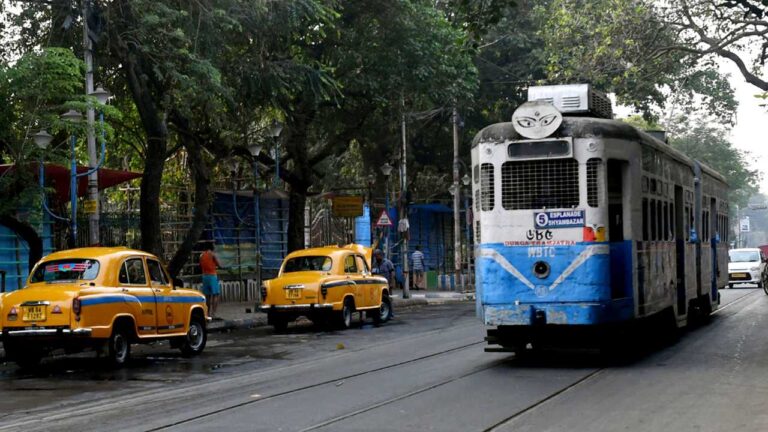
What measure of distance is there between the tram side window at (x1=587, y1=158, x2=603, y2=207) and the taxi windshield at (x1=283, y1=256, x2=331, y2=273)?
31.7 ft

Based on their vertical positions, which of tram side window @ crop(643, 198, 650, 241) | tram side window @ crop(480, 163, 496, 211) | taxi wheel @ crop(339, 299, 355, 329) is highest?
tram side window @ crop(480, 163, 496, 211)

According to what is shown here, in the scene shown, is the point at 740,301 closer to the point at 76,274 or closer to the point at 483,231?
the point at 483,231

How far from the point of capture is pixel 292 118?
3053 cm

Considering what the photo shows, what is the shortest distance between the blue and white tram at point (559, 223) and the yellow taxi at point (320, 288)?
754 centimetres

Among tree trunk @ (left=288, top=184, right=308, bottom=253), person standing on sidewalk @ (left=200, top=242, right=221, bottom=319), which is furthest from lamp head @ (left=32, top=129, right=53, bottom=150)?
tree trunk @ (left=288, top=184, right=308, bottom=253)

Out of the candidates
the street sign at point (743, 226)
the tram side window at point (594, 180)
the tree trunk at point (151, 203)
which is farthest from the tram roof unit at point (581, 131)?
the street sign at point (743, 226)

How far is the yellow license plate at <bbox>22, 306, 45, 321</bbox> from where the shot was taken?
14.3 m

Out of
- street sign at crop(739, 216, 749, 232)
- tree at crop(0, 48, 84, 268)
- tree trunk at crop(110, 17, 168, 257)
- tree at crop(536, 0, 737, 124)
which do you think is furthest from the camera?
street sign at crop(739, 216, 749, 232)

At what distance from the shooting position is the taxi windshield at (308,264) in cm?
2197

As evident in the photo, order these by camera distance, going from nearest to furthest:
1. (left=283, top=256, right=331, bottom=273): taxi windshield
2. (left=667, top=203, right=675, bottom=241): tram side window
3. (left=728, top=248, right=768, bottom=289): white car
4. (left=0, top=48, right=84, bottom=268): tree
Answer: (left=667, top=203, right=675, bottom=241): tram side window → (left=0, top=48, right=84, bottom=268): tree → (left=283, top=256, right=331, bottom=273): taxi windshield → (left=728, top=248, right=768, bottom=289): white car

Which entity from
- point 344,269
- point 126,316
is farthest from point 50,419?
point 344,269

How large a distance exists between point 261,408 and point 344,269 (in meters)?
12.1

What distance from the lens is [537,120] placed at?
1336 cm

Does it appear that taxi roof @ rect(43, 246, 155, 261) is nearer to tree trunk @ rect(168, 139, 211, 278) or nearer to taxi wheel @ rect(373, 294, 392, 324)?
taxi wheel @ rect(373, 294, 392, 324)
